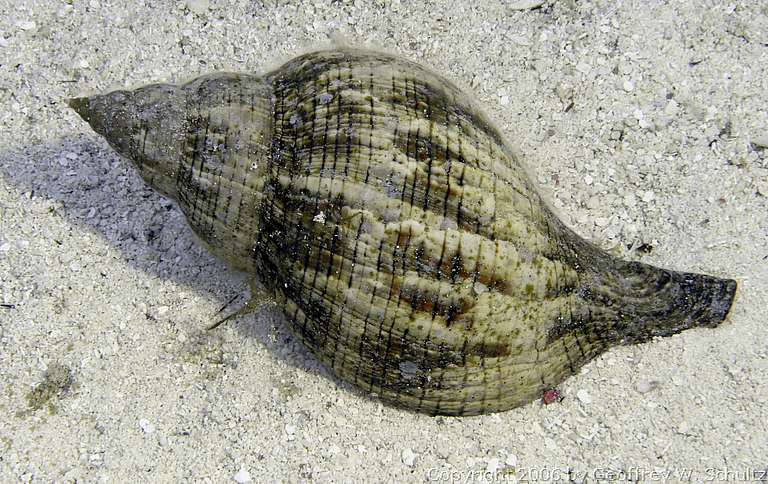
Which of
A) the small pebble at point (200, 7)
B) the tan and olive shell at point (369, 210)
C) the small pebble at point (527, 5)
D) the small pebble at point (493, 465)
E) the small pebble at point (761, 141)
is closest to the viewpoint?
the tan and olive shell at point (369, 210)

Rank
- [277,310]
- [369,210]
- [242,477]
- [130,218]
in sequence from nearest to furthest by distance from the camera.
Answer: [369,210], [242,477], [277,310], [130,218]

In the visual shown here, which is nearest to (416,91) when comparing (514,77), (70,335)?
(514,77)

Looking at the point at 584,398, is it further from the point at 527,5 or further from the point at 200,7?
the point at 200,7

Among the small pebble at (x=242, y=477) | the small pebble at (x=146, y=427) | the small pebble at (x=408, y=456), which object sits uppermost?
the small pebble at (x=408, y=456)

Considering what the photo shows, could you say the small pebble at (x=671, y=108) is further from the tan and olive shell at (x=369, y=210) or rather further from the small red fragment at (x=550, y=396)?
the small red fragment at (x=550, y=396)

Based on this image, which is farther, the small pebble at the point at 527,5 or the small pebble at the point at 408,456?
the small pebble at the point at 527,5

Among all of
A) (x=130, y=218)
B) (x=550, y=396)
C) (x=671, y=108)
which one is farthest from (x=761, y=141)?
(x=130, y=218)

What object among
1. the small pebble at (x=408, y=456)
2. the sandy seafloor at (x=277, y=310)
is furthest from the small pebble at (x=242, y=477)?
the small pebble at (x=408, y=456)

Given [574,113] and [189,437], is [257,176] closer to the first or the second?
[189,437]
